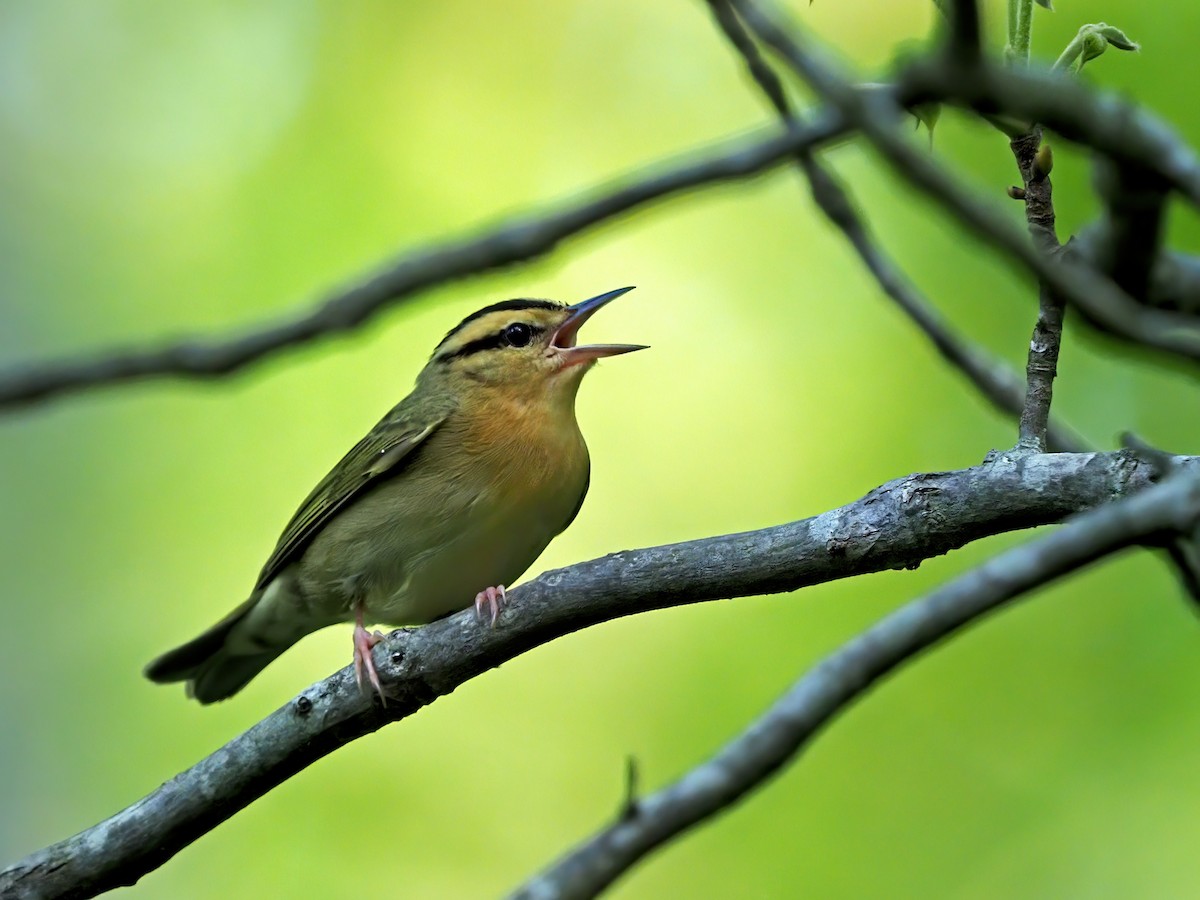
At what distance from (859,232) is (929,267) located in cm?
562

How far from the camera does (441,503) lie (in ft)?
19.7

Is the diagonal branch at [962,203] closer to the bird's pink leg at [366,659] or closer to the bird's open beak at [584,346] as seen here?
the bird's pink leg at [366,659]

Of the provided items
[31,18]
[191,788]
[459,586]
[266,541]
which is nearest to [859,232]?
[191,788]

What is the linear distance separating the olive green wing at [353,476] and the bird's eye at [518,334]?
2.27ft

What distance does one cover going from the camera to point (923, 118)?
134 inches

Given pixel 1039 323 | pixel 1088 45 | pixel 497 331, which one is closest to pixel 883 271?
pixel 1088 45

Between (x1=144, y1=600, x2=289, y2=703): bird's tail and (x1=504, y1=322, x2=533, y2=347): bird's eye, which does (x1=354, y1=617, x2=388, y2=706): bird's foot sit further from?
(x1=504, y1=322, x2=533, y2=347): bird's eye

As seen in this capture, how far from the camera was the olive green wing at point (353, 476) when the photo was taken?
6246 mm

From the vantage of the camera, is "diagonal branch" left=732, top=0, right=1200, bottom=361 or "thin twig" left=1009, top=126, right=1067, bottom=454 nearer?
"diagonal branch" left=732, top=0, right=1200, bottom=361

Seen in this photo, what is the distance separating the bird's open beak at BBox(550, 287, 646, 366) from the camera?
6406 millimetres

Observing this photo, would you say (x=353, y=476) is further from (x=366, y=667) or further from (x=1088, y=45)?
(x=1088, y=45)

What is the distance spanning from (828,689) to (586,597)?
6.91ft

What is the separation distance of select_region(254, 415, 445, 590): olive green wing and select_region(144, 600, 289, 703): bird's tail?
32 cm

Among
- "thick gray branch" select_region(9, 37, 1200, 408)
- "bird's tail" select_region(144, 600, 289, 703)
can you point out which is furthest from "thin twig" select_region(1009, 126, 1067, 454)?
"bird's tail" select_region(144, 600, 289, 703)
